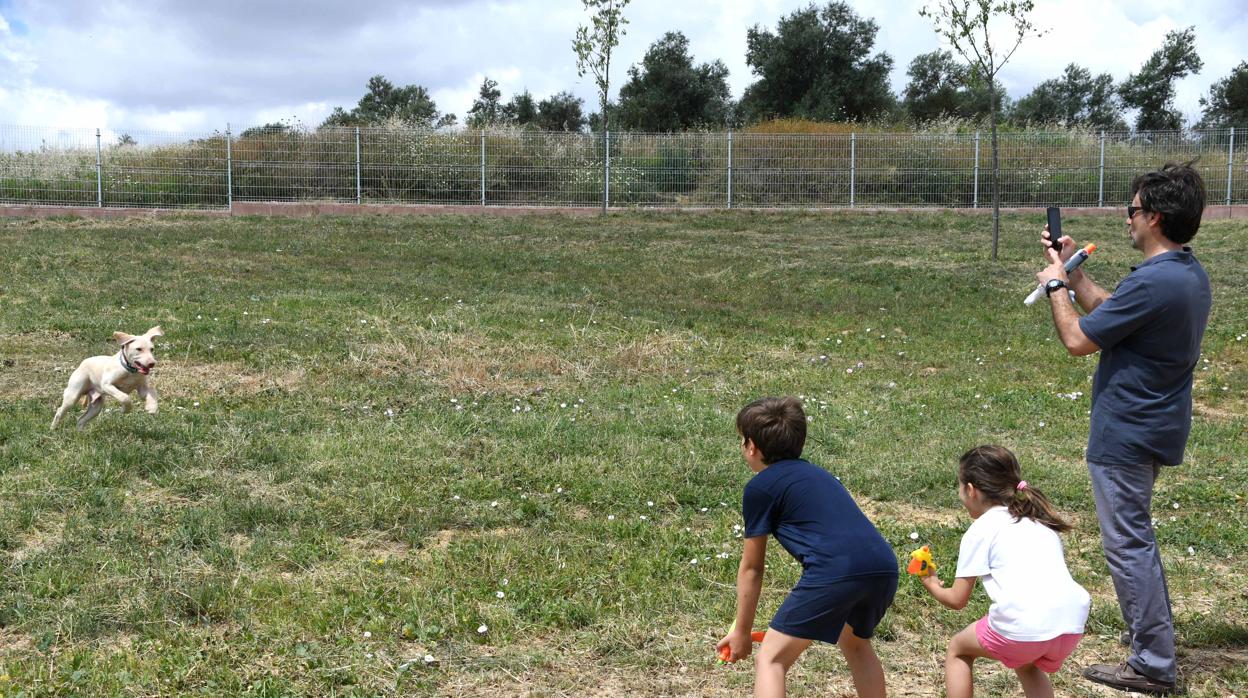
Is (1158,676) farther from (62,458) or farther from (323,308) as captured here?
(323,308)

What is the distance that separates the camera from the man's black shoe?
149 inches

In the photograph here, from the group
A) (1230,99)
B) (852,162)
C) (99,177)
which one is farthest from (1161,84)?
(99,177)

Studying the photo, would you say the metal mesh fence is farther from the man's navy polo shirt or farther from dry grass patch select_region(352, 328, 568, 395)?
the man's navy polo shirt

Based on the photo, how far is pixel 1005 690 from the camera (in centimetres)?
390

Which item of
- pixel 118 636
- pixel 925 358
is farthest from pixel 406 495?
pixel 925 358

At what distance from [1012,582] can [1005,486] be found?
31cm

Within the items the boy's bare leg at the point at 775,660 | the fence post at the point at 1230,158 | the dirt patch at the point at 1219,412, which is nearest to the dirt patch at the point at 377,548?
the boy's bare leg at the point at 775,660

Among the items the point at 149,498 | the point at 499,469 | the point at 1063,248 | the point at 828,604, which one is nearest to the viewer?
the point at 828,604

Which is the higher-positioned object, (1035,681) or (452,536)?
(1035,681)

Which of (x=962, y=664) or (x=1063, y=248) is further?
(x=1063, y=248)

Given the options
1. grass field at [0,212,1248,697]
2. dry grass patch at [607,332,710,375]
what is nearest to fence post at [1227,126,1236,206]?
grass field at [0,212,1248,697]

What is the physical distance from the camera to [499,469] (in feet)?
21.1

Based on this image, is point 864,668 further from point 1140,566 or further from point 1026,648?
point 1140,566

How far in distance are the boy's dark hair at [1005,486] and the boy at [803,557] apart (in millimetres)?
421
